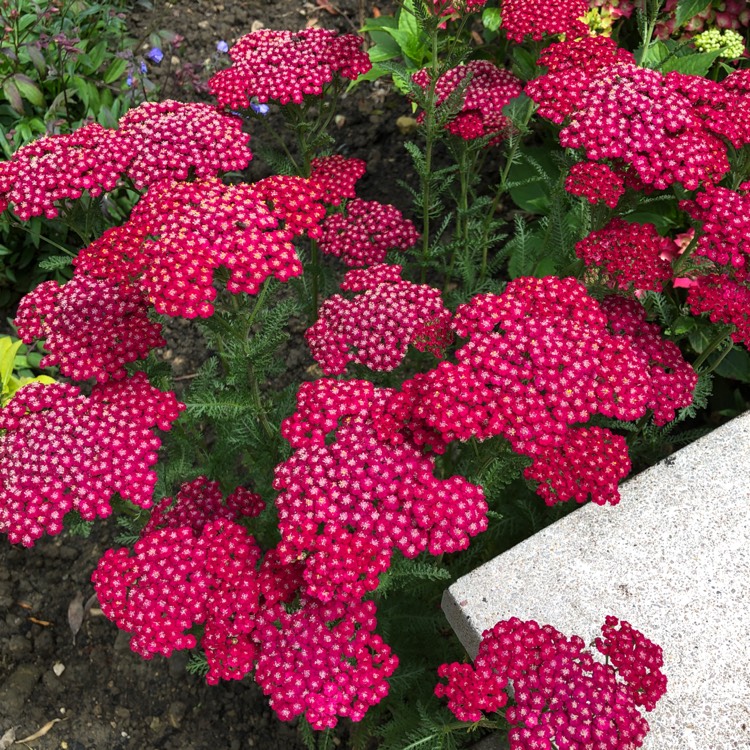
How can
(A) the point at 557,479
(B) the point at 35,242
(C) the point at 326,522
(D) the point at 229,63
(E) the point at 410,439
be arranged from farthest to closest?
(D) the point at 229,63
(B) the point at 35,242
(A) the point at 557,479
(E) the point at 410,439
(C) the point at 326,522

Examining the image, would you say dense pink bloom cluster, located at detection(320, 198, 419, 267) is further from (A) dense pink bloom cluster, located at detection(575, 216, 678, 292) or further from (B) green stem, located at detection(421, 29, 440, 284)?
(A) dense pink bloom cluster, located at detection(575, 216, 678, 292)

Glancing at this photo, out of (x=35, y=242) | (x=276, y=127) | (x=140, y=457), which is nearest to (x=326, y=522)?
(x=140, y=457)

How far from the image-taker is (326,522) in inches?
77.0

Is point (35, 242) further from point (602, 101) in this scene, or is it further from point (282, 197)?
point (602, 101)

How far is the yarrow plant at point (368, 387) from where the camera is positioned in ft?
6.46

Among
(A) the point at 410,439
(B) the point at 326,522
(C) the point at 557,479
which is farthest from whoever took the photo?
(C) the point at 557,479

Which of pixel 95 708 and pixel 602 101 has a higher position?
Result: pixel 602 101

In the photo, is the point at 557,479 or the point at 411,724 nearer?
the point at 557,479

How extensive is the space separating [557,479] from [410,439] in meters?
0.51

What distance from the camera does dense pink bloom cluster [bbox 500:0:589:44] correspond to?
3.03m

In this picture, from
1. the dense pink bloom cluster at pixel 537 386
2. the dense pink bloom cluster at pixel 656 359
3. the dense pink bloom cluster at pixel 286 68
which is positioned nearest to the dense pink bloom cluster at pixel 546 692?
the dense pink bloom cluster at pixel 537 386

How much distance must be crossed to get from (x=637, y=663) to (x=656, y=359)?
113 centimetres

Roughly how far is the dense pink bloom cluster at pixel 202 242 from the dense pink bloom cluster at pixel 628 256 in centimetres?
101

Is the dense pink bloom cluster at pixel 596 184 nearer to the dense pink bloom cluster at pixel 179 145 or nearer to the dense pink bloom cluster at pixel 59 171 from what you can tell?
the dense pink bloom cluster at pixel 179 145
